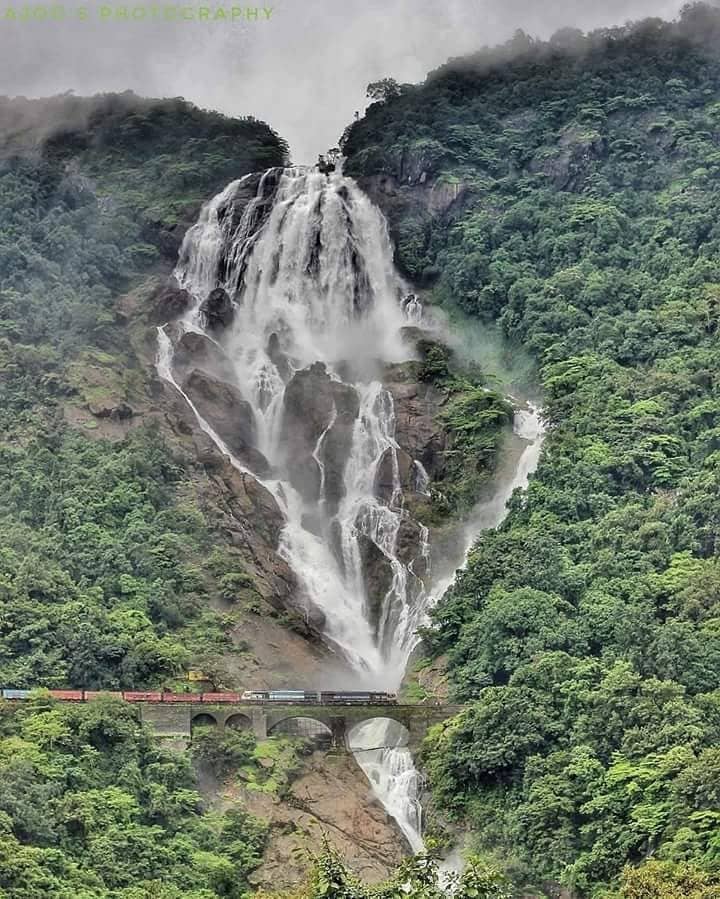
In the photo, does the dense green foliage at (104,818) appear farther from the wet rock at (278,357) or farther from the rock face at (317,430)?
the wet rock at (278,357)

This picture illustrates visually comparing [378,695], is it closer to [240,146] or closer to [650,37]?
[240,146]

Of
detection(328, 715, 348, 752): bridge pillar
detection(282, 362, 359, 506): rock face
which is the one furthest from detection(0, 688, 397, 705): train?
detection(282, 362, 359, 506): rock face

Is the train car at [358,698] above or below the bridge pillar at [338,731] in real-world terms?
above

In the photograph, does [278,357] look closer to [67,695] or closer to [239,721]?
[239,721]

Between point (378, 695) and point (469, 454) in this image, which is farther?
point (469, 454)

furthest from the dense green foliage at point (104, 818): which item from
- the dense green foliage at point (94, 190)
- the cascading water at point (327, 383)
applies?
the dense green foliage at point (94, 190)

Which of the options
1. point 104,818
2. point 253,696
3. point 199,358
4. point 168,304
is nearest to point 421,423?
point 199,358

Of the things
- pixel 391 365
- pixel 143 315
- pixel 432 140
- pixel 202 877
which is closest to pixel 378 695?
pixel 202 877

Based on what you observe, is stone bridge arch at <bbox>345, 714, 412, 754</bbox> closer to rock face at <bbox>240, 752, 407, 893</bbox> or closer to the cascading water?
the cascading water
